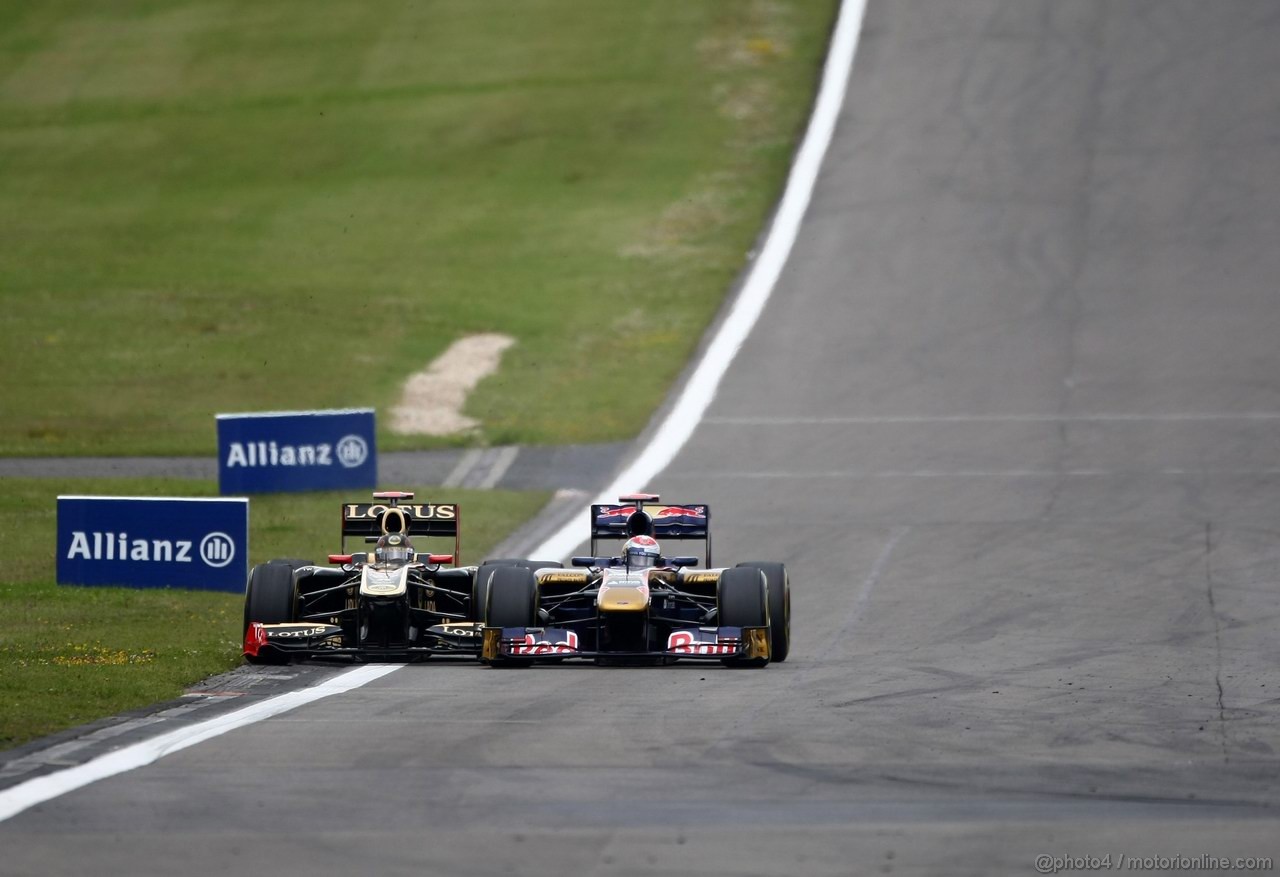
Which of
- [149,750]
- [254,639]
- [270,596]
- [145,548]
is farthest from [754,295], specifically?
[149,750]

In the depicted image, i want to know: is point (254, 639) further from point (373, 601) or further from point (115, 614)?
point (115, 614)

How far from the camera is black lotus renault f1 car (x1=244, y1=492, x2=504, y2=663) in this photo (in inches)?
690

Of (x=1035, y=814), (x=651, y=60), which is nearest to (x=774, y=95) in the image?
(x=651, y=60)

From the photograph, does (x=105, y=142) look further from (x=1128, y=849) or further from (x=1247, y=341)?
(x=1128, y=849)

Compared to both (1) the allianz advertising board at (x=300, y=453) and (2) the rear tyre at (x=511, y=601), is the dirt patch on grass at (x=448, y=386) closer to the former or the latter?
(1) the allianz advertising board at (x=300, y=453)

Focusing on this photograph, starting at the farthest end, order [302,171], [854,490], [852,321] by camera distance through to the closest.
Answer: [302,171]
[852,321]
[854,490]

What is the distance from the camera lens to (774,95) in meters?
54.2

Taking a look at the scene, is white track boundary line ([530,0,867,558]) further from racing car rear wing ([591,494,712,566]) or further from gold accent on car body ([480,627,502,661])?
gold accent on car body ([480,627,502,661])

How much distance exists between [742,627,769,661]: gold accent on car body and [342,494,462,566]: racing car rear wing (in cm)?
312

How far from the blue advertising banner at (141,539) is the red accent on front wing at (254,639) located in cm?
451

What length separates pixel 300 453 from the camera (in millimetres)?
29906

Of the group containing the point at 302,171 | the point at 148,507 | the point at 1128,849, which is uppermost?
the point at 302,171

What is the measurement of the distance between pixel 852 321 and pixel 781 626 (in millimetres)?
21174

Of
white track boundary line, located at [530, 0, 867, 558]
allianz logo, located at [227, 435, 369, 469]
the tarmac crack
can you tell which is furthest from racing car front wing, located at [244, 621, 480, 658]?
allianz logo, located at [227, 435, 369, 469]
